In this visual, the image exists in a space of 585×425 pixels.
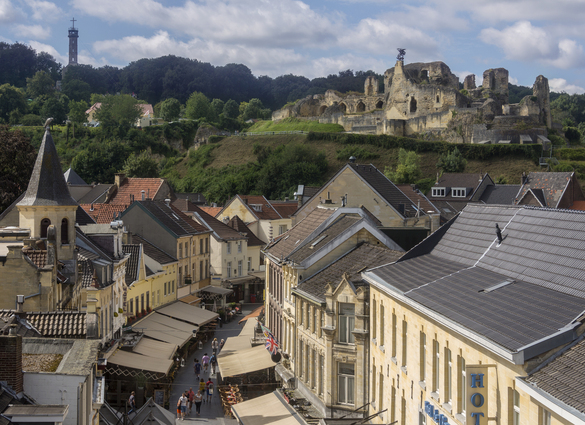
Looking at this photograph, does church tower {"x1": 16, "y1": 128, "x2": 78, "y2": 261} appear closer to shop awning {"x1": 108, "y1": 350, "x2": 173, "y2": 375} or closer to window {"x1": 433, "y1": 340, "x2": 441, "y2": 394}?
shop awning {"x1": 108, "y1": 350, "x2": 173, "y2": 375}

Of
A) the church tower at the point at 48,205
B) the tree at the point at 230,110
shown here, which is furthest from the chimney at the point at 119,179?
the tree at the point at 230,110

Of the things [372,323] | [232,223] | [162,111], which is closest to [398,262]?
[372,323]

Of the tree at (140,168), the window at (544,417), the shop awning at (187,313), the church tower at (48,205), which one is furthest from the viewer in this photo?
the tree at (140,168)

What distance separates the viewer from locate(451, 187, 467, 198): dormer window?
77.8m

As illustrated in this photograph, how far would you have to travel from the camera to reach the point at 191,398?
29.2m

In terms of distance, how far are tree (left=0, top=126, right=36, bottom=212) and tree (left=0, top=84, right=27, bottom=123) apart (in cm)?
8280

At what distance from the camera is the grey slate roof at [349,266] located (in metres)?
22.0

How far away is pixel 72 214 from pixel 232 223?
35.7 meters

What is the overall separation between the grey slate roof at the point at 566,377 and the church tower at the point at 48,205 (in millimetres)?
18909

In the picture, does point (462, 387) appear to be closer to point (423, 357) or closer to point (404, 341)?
point (423, 357)

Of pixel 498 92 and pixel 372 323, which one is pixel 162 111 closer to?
pixel 498 92

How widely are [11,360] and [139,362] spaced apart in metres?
16.0

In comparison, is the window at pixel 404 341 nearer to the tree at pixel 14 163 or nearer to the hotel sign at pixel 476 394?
the hotel sign at pixel 476 394

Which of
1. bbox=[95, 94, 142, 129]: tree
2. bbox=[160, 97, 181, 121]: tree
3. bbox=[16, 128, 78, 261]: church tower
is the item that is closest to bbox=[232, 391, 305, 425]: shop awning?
bbox=[16, 128, 78, 261]: church tower
